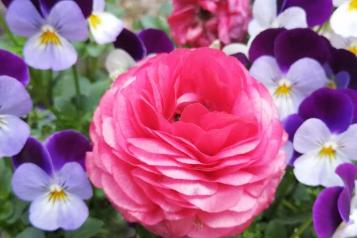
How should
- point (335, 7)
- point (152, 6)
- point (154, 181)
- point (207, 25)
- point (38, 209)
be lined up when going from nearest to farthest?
point (154, 181) < point (38, 209) < point (335, 7) < point (207, 25) < point (152, 6)

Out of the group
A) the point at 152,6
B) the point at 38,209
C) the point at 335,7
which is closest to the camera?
the point at 38,209

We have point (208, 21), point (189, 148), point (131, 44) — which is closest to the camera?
point (189, 148)

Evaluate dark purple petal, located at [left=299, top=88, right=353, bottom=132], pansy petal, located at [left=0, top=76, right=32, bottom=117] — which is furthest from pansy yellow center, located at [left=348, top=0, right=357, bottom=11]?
pansy petal, located at [left=0, top=76, right=32, bottom=117]

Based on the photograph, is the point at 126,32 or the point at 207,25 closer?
the point at 126,32

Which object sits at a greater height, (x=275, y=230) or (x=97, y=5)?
(x=97, y=5)

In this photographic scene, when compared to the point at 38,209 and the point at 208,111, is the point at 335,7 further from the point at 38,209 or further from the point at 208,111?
the point at 38,209

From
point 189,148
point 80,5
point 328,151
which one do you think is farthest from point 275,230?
point 80,5

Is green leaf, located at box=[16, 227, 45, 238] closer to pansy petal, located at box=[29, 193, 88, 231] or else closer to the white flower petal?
pansy petal, located at box=[29, 193, 88, 231]

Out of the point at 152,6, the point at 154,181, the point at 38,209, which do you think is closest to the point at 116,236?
the point at 38,209

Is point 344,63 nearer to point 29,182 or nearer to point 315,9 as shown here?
point 315,9
